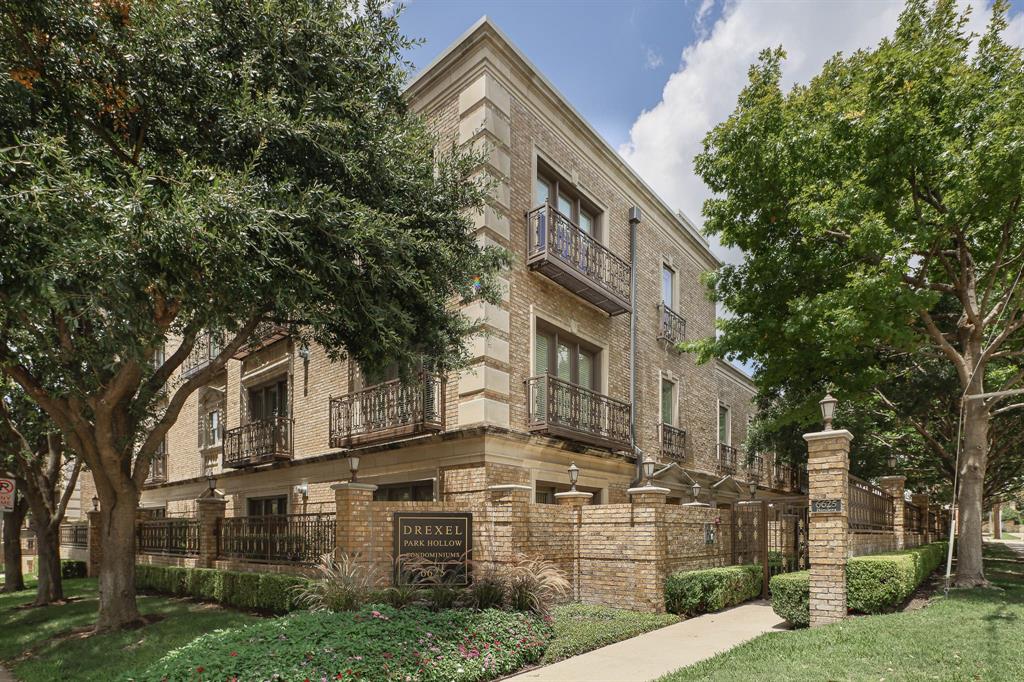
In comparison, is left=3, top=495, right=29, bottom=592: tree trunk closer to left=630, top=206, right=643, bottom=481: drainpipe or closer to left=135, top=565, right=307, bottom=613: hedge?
left=135, top=565, right=307, bottom=613: hedge

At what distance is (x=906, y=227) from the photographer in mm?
11711

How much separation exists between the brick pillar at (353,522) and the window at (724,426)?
16.7 m

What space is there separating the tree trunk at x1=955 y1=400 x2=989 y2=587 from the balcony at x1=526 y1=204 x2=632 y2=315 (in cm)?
785

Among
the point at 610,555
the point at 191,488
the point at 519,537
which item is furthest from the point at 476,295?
the point at 191,488

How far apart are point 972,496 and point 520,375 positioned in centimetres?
891

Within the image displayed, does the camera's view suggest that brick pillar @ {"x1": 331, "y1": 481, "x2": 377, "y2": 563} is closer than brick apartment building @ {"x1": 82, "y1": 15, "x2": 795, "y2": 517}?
Yes

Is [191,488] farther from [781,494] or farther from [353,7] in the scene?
[781,494]

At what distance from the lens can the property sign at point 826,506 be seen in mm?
10172

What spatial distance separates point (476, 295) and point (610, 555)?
17.7 ft

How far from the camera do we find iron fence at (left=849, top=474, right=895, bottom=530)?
39.5ft

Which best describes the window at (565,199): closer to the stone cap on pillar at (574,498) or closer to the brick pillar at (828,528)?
the stone cap on pillar at (574,498)

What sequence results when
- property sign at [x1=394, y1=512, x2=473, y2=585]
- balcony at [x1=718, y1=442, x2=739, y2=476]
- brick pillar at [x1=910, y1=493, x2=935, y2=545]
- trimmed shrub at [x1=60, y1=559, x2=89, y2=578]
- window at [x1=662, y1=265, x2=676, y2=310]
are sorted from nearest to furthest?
property sign at [x1=394, y1=512, x2=473, y2=585] < brick pillar at [x1=910, y1=493, x2=935, y2=545] < window at [x1=662, y1=265, x2=676, y2=310] < balcony at [x1=718, y1=442, x2=739, y2=476] < trimmed shrub at [x1=60, y1=559, x2=89, y2=578]

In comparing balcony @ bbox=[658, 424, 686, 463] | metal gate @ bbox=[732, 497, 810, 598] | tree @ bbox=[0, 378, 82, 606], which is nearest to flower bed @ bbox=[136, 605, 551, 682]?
metal gate @ bbox=[732, 497, 810, 598]

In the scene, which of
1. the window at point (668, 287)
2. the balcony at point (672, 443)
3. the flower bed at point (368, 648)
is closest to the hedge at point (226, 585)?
the flower bed at point (368, 648)
